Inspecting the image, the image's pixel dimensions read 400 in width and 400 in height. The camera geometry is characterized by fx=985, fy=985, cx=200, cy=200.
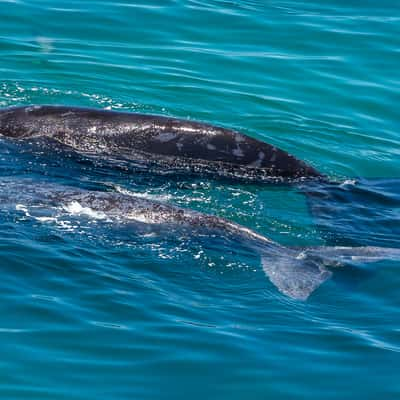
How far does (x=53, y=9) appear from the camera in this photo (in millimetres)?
20859

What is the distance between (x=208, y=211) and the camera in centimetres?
1231

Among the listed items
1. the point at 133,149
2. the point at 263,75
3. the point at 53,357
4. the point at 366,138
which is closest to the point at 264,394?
the point at 53,357

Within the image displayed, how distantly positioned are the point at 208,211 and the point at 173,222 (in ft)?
3.73

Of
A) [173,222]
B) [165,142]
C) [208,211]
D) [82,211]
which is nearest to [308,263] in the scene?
[173,222]

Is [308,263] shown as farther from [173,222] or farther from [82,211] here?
[82,211]

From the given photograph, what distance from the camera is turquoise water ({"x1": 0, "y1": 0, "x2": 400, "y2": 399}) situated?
8648 millimetres

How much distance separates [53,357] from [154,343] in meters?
0.94

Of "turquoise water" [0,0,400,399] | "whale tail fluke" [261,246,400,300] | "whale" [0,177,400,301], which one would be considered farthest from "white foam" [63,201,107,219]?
"whale tail fluke" [261,246,400,300]

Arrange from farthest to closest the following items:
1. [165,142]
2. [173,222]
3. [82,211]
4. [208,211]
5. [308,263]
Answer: [165,142] < [208,211] < [82,211] < [173,222] < [308,263]

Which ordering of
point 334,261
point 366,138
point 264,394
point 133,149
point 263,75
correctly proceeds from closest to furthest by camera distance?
point 264,394 → point 334,261 → point 133,149 → point 366,138 → point 263,75

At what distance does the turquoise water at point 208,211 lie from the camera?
28.4ft

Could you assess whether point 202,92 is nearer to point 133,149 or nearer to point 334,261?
point 133,149

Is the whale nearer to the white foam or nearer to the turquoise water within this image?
the white foam

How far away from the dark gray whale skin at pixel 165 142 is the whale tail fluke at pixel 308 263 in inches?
98.0
